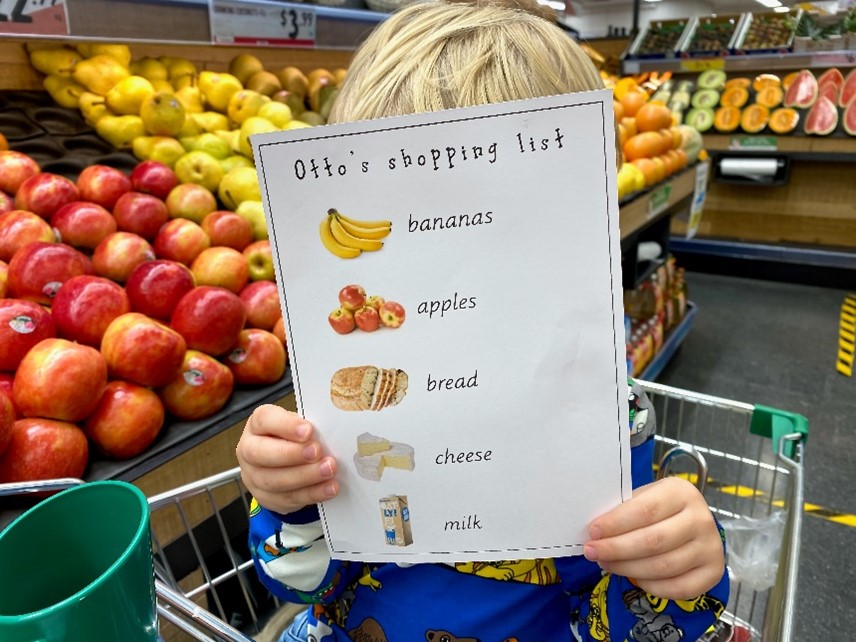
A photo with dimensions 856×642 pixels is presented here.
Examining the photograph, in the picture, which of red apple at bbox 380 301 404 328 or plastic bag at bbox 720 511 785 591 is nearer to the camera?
red apple at bbox 380 301 404 328

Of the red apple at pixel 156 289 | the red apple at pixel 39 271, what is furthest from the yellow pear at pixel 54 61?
the red apple at pixel 156 289

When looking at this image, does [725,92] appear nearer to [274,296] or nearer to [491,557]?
[274,296]

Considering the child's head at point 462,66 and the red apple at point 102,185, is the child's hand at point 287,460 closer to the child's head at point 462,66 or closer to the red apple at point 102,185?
the child's head at point 462,66

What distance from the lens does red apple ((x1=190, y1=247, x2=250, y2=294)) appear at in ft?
4.72

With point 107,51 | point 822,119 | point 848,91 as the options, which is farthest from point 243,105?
point 848,91

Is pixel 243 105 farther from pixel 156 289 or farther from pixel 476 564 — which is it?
pixel 476 564

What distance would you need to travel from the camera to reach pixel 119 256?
1.37 meters

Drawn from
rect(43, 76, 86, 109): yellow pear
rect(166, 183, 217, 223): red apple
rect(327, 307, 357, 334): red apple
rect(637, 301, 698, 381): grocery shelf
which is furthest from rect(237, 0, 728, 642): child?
rect(637, 301, 698, 381): grocery shelf

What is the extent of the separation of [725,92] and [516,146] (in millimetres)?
4497

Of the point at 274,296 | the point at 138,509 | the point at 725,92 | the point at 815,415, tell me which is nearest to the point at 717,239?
the point at 725,92

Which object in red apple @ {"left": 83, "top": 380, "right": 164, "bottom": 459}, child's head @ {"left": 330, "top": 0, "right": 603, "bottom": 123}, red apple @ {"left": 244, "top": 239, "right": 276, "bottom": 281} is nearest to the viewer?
child's head @ {"left": 330, "top": 0, "right": 603, "bottom": 123}

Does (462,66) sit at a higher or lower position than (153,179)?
higher

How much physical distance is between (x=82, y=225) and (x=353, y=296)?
3.89 feet

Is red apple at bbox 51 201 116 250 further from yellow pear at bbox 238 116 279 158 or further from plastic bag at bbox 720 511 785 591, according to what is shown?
→ plastic bag at bbox 720 511 785 591
